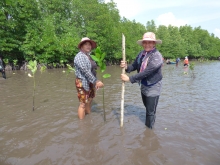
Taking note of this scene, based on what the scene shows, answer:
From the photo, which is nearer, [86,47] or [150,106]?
[150,106]

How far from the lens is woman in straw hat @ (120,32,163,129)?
358 cm

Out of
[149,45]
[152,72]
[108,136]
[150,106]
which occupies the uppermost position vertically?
[149,45]

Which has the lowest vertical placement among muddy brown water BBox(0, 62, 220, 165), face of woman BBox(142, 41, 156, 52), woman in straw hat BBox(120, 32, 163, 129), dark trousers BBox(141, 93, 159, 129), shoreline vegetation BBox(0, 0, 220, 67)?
muddy brown water BBox(0, 62, 220, 165)

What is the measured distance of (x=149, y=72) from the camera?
3.57m

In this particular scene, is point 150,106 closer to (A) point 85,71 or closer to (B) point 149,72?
(B) point 149,72

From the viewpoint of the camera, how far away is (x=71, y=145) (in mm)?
3502

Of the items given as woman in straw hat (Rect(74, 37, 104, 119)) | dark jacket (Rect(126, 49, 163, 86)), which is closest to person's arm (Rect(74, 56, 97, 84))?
woman in straw hat (Rect(74, 37, 104, 119))

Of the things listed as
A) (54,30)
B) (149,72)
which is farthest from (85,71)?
(54,30)

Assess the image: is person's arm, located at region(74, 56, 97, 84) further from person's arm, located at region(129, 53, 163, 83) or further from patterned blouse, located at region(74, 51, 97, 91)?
person's arm, located at region(129, 53, 163, 83)

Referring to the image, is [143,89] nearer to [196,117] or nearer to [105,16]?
[196,117]

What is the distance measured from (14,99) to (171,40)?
2499 inches

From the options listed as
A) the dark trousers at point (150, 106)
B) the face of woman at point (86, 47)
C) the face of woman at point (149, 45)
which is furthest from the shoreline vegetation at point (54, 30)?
the dark trousers at point (150, 106)

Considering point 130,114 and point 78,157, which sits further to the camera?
point 130,114

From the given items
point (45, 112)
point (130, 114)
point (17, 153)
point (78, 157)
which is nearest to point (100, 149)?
point (78, 157)
